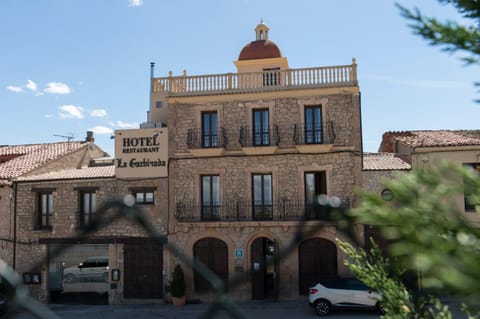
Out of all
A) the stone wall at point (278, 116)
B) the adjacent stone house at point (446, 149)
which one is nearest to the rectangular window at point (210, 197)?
the stone wall at point (278, 116)

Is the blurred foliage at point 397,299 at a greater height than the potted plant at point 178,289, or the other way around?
the blurred foliage at point 397,299

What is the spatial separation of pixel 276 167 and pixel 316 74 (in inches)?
183

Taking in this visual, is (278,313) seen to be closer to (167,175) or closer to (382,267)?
(167,175)

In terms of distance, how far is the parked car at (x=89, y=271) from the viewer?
21.0 meters

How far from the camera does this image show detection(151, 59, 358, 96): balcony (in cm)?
1959

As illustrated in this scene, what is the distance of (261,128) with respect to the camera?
790 inches

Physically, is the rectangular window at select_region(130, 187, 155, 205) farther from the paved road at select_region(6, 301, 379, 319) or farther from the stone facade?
the paved road at select_region(6, 301, 379, 319)

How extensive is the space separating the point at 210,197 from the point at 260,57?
8833mm

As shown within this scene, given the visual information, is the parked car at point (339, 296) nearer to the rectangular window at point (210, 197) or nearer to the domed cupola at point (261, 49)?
the rectangular window at point (210, 197)

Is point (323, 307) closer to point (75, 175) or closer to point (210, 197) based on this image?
point (210, 197)

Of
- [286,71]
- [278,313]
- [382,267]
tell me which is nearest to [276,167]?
[286,71]

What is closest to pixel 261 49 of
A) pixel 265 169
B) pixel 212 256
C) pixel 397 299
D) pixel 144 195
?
pixel 265 169

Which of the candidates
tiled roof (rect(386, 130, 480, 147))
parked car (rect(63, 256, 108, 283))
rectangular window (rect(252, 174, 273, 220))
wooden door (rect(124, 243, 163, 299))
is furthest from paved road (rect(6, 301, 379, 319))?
tiled roof (rect(386, 130, 480, 147))

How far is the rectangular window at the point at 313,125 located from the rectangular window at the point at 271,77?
1.95 metres
